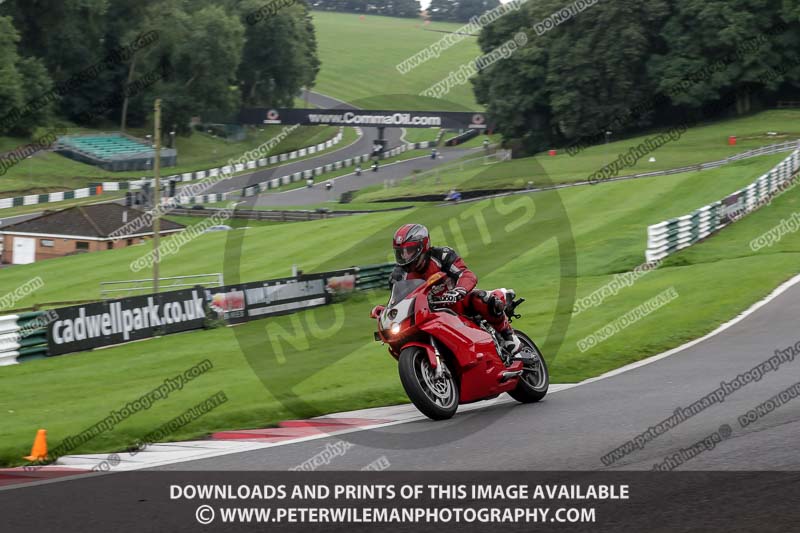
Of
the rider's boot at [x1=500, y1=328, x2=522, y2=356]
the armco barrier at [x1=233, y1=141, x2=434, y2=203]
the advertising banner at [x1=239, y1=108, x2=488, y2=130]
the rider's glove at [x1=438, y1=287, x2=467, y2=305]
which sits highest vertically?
the rider's glove at [x1=438, y1=287, x2=467, y2=305]

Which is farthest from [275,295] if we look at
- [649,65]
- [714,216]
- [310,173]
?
[649,65]

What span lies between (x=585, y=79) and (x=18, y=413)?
231ft

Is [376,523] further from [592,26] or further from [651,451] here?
[592,26]

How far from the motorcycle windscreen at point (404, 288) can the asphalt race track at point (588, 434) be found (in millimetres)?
1277

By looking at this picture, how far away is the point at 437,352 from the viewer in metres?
9.79

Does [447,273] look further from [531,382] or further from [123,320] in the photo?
[123,320]

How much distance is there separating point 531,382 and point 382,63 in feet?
469

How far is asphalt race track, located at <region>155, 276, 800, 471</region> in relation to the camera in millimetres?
7797

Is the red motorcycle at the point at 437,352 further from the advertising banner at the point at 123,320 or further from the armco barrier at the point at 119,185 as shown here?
the armco barrier at the point at 119,185

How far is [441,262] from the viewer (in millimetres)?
10414

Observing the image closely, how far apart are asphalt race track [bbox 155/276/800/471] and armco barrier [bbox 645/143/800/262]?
16.4m

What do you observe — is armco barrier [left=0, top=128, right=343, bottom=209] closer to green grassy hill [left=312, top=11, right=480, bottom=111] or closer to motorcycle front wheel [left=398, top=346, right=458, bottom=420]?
green grassy hill [left=312, top=11, right=480, bottom=111]

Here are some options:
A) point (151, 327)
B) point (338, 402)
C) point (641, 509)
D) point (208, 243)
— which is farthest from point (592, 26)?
point (641, 509)

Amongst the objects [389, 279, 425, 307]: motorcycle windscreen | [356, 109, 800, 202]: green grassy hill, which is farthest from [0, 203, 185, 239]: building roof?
[389, 279, 425, 307]: motorcycle windscreen
